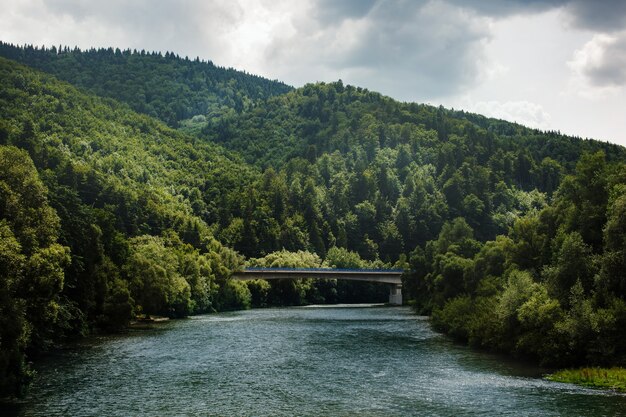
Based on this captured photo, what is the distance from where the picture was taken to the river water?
4847 centimetres

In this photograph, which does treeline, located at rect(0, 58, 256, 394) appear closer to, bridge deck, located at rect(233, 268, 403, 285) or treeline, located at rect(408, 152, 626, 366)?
bridge deck, located at rect(233, 268, 403, 285)

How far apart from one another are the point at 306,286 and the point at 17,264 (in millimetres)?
149876

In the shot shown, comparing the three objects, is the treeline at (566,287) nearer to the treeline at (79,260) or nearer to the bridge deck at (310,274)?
the treeline at (79,260)

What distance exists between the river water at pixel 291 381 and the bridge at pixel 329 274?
81.1 meters

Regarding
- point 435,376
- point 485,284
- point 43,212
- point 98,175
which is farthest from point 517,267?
point 98,175

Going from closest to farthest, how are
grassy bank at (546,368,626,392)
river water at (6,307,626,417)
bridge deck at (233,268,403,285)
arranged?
1. river water at (6,307,626,417)
2. grassy bank at (546,368,626,392)
3. bridge deck at (233,268,403,285)

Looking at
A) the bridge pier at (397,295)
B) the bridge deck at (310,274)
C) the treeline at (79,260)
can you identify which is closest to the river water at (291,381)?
the treeline at (79,260)

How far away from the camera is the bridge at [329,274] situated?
17512 cm

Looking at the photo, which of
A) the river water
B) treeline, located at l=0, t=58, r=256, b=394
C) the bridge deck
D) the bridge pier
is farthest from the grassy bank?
the bridge pier

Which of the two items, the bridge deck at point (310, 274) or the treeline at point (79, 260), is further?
the bridge deck at point (310, 274)

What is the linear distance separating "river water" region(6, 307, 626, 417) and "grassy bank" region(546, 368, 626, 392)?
1.64 m

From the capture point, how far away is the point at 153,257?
11994 centimetres

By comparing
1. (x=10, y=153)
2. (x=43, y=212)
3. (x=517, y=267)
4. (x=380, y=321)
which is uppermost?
(x=10, y=153)

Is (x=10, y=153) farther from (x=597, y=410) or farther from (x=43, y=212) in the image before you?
(x=597, y=410)
